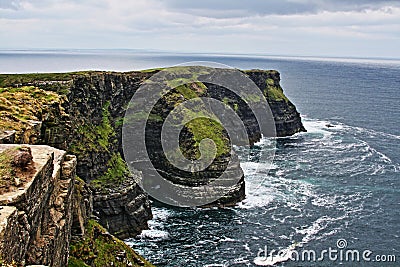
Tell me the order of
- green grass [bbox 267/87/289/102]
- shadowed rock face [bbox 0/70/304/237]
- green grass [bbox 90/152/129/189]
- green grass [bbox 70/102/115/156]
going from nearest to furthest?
shadowed rock face [bbox 0/70/304/237], green grass [bbox 70/102/115/156], green grass [bbox 90/152/129/189], green grass [bbox 267/87/289/102]

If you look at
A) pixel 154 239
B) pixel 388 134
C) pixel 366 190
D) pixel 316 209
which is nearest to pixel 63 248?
pixel 154 239

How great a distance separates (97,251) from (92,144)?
39682 mm

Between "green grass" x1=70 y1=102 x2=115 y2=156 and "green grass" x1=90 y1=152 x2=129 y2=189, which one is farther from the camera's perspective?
"green grass" x1=90 y1=152 x2=129 y2=189

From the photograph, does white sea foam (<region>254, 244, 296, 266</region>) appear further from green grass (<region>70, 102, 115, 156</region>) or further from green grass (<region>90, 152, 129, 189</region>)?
green grass (<region>70, 102, 115, 156</region>)

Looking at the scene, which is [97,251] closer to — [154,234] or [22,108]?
[22,108]

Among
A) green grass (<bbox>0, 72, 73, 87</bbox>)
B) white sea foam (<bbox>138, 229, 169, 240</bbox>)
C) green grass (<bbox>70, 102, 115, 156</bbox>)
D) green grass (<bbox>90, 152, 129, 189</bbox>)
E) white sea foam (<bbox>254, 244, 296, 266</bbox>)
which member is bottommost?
white sea foam (<bbox>138, 229, 169, 240</bbox>)

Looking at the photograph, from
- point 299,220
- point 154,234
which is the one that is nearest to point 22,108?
point 154,234

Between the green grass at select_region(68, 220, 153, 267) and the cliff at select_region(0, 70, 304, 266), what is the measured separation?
15 cm

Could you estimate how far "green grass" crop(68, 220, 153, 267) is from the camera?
1516 inches

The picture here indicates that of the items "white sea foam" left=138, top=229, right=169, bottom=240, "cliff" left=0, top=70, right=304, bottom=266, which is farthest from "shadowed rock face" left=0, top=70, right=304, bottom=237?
"white sea foam" left=138, top=229, right=169, bottom=240

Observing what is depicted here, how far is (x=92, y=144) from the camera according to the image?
81.4 metres

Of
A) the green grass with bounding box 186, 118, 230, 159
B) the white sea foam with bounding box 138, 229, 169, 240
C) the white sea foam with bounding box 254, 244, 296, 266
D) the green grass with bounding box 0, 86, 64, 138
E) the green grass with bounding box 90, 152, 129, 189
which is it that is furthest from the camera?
the green grass with bounding box 186, 118, 230, 159

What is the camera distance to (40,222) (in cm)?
2283

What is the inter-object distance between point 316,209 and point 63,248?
6962 cm
